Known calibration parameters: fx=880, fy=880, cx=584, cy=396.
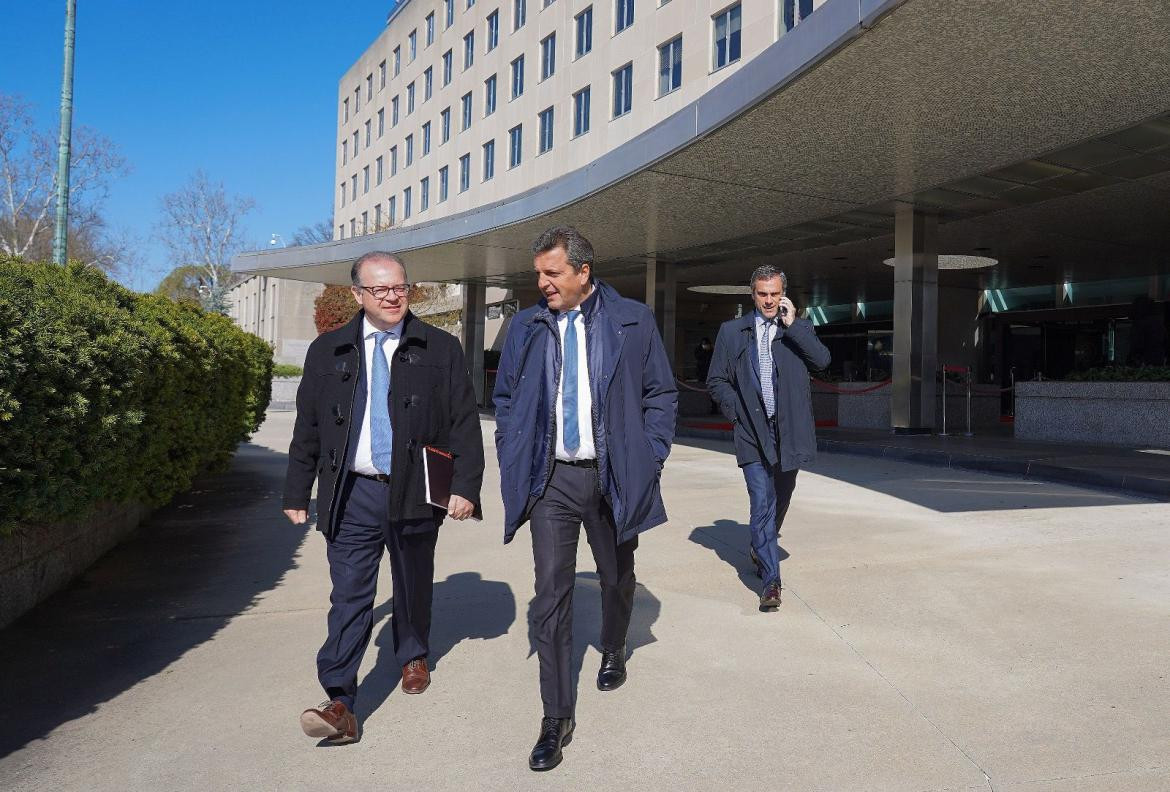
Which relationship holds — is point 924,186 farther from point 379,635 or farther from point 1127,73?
point 379,635

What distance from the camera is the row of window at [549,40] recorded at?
75.1 feet

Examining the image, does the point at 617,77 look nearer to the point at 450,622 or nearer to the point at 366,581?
the point at 450,622

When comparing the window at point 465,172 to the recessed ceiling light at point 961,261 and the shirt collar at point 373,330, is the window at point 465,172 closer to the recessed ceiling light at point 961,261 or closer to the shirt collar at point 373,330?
the recessed ceiling light at point 961,261

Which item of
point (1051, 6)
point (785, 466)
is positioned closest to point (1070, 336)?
point (1051, 6)

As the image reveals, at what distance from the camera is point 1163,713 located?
132 inches

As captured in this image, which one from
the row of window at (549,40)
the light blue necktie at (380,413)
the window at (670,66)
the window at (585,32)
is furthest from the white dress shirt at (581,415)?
the window at (585,32)

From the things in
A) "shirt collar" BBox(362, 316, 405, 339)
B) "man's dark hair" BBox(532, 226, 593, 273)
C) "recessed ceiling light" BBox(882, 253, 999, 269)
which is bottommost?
"shirt collar" BBox(362, 316, 405, 339)

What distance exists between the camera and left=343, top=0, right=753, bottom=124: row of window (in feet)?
75.1

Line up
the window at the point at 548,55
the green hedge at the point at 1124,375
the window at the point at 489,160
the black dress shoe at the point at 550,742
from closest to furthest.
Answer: the black dress shoe at the point at 550,742, the green hedge at the point at 1124,375, the window at the point at 548,55, the window at the point at 489,160

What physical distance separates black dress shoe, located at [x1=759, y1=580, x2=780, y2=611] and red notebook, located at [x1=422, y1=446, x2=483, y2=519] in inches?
83.0

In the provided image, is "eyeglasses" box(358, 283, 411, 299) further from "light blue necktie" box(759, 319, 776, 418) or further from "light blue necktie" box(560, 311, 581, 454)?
"light blue necktie" box(759, 319, 776, 418)

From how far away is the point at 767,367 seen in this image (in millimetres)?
5070

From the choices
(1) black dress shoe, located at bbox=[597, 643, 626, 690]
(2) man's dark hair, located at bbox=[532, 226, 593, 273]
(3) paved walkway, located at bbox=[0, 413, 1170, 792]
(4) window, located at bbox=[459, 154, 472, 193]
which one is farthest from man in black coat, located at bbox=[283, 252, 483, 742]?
(4) window, located at bbox=[459, 154, 472, 193]

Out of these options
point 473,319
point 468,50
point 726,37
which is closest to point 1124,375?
point 726,37
